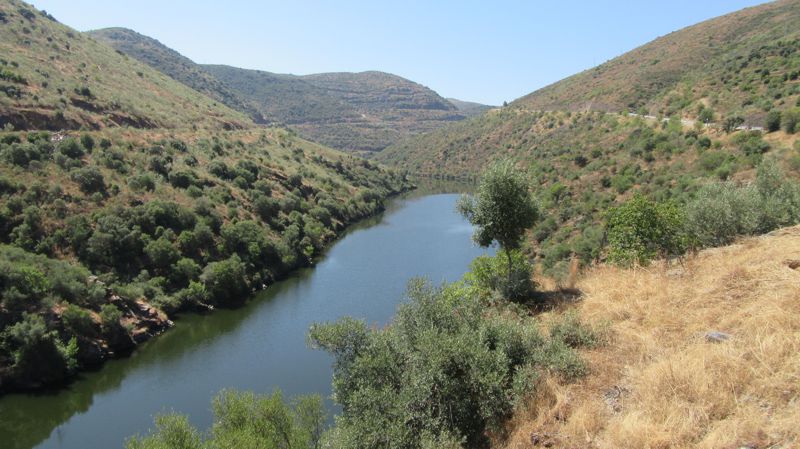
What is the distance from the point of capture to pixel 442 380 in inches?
382

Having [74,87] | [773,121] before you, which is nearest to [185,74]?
[74,87]

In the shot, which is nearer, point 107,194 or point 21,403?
point 21,403

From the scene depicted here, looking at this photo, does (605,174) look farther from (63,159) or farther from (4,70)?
(4,70)

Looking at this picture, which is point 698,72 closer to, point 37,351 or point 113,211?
point 113,211

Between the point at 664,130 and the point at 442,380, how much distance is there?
5635 cm

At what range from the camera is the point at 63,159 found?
160 ft

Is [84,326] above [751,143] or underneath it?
underneath

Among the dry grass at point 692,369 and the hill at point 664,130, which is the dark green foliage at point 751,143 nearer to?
the hill at point 664,130

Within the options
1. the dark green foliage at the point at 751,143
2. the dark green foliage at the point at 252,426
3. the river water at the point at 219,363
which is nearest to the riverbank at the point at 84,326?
the river water at the point at 219,363

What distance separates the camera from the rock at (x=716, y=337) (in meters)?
8.74

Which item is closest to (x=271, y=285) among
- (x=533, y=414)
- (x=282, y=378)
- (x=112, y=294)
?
(x=112, y=294)

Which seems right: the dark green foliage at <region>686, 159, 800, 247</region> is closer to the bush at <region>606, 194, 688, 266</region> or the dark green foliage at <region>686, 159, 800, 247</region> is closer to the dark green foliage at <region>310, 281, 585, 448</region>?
the bush at <region>606, 194, 688, 266</region>

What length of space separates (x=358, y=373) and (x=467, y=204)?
8943mm

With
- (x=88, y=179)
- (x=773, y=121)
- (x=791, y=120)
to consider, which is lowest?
(x=791, y=120)
